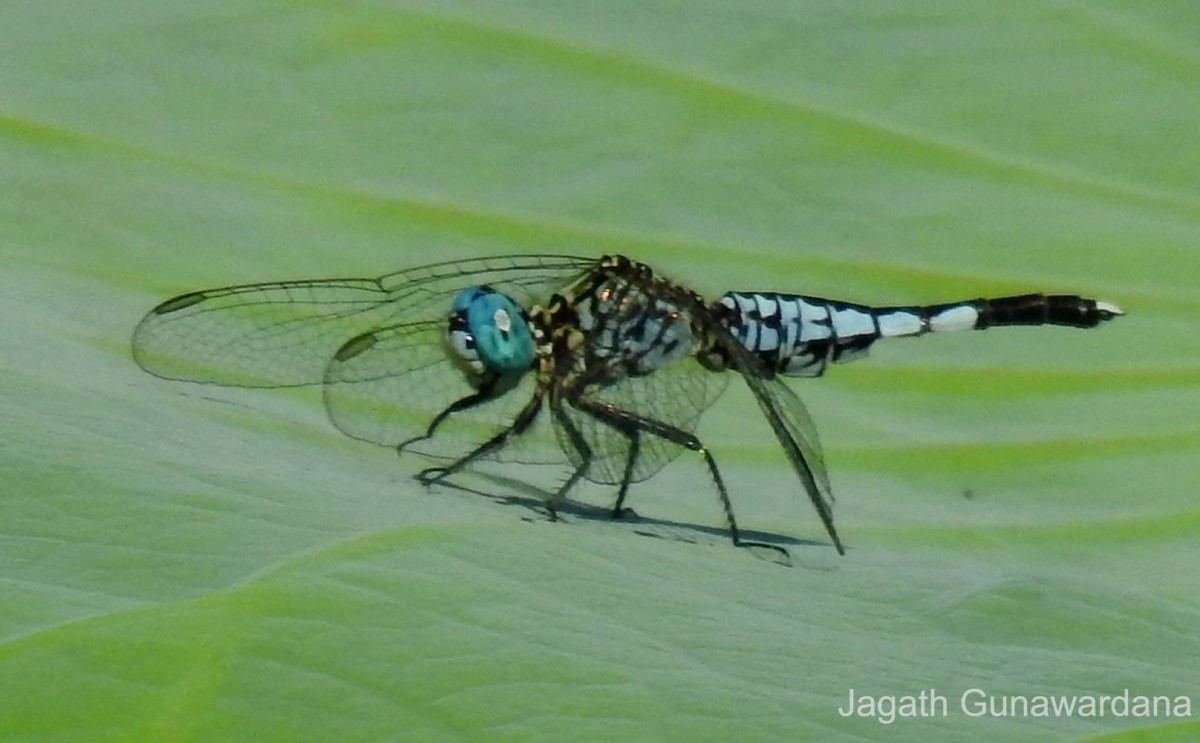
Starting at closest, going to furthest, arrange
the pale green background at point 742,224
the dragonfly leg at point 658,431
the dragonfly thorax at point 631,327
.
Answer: the pale green background at point 742,224 → the dragonfly leg at point 658,431 → the dragonfly thorax at point 631,327

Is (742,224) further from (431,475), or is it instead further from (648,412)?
(431,475)

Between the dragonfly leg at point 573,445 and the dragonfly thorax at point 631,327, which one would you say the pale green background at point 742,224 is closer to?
the dragonfly leg at point 573,445

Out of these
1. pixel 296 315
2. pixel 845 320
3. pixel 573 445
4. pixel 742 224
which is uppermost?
pixel 742 224

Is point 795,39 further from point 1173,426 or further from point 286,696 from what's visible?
point 286,696

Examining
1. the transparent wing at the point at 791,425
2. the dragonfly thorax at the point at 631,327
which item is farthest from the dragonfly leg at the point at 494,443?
the transparent wing at the point at 791,425

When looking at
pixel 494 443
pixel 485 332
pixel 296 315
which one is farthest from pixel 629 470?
pixel 296 315

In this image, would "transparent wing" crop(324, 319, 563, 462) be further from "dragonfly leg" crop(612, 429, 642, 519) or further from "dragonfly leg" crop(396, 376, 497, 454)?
"dragonfly leg" crop(612, 429, 642, 519)
